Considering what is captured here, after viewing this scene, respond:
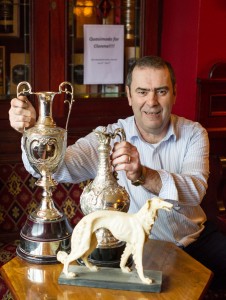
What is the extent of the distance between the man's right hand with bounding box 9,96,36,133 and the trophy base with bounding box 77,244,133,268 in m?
0.52

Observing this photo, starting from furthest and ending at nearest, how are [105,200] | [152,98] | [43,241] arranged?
[152,98] < [43,241] < [105,200]

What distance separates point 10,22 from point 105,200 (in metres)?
1.55

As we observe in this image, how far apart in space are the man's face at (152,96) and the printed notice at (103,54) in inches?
31.8

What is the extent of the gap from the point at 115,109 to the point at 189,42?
540mm

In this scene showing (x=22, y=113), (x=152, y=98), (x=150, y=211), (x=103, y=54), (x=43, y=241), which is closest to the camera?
(x=150, y=211)

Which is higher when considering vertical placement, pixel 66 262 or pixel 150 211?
pixel 150 211

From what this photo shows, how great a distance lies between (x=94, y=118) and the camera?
3170 millimetres

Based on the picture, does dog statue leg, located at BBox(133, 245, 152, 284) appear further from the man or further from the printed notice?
the printed notice

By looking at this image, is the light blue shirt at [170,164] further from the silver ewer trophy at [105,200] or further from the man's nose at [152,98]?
the silver ewer trophy at [105,200]

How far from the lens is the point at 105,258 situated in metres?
1.71

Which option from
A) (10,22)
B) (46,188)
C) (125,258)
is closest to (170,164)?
(46,188)

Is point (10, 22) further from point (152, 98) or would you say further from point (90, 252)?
point (90, 252)

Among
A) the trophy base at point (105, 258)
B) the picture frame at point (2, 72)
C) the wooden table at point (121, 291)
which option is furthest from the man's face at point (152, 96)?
the picture frame at point (2, 72)

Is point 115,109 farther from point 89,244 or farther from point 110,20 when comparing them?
point 89,244
